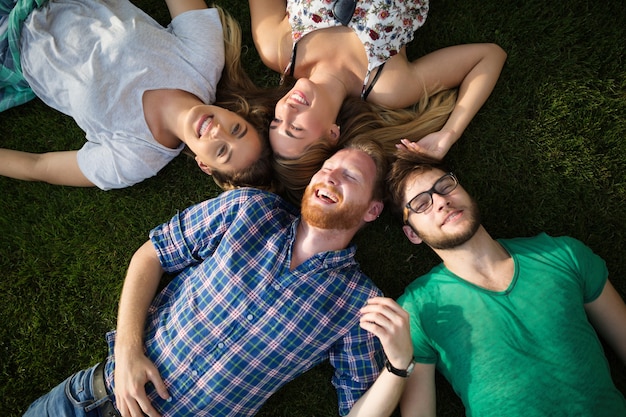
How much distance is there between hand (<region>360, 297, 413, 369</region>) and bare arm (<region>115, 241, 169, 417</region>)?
1485mm

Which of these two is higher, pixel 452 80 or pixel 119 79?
pixel 452 80

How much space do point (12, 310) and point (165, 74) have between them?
2.29 metres

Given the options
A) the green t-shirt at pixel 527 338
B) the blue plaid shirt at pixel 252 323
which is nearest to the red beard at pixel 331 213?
the blue plaid shirt at pixel 252 323

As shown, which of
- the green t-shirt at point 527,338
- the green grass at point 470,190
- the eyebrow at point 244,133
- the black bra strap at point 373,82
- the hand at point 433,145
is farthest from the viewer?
the green grass at point 470,190

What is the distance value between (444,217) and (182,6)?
264 centimetres

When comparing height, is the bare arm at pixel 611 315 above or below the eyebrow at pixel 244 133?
below

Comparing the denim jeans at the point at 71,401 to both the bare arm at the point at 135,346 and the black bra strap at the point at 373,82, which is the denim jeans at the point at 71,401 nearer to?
the bare arm at the point at 135,346

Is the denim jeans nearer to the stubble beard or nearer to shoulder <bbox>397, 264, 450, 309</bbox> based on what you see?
shoulder <bbox>397, 264, 450, 309</bbox>

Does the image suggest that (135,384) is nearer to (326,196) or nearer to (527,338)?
(326,196)

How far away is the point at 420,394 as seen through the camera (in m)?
3.31

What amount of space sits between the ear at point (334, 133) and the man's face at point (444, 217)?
70 centimetres

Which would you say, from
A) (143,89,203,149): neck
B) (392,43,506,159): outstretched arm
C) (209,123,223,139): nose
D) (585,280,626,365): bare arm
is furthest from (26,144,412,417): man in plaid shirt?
(585,280,626,365): bare arm

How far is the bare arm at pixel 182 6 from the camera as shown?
383cm

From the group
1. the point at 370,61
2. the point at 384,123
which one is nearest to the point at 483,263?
the point at 384,123
